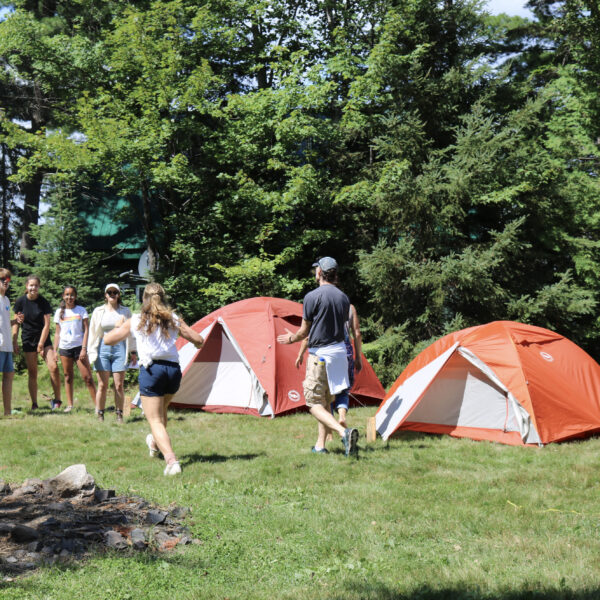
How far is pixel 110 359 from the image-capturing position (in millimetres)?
8414

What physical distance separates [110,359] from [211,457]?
2.67 m

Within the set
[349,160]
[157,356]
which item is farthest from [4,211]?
[157,356]

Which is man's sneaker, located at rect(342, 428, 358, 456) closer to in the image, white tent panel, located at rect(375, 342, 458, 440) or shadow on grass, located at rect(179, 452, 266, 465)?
shadow on grass, located at rect(179, 452, 266, 465)

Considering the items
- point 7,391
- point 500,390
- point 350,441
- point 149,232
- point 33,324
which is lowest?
point 350,441

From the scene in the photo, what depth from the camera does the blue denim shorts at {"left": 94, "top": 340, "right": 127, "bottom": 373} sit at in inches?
330

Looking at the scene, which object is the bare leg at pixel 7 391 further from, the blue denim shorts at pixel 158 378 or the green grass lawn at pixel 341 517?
the blue denim shorts at pixel 158 378

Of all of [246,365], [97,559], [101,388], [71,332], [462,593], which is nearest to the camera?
[462,593]

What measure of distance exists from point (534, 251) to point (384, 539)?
11.0 metres

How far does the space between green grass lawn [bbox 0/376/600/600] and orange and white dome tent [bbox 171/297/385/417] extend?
1.72m

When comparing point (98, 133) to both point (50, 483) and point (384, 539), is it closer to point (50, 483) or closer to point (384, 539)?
point (50, 483)

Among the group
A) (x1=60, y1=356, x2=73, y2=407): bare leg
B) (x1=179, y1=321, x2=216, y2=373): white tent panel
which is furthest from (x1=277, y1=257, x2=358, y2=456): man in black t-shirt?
(x1=60, y1=356, x2=73, y2=407): bare leg

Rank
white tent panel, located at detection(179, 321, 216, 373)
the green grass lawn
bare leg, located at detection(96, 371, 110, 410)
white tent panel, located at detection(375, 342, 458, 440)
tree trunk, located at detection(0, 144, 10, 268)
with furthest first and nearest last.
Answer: tree trunk, located at detection(0, 144, 10, 268)
white tent panel, located at detection(179, 321, 216, 373)
bare leg, located at detection(96, 371, 110, 410)
white tent panel, located at detection(375, 342, 458, 440)
the green grass lawn

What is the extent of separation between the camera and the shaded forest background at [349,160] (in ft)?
41.1

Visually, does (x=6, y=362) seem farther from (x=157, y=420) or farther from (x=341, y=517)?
(x=341, y=517)
